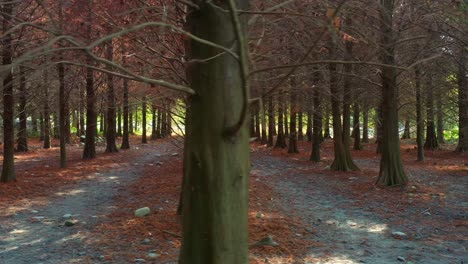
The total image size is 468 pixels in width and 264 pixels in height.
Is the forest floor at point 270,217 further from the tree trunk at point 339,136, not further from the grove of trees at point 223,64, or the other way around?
the grove of trees at point 223,64

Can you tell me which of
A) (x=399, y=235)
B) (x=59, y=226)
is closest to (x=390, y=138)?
(x=399, y=235)

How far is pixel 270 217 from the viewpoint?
827 cm

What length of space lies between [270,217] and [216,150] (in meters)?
5.51

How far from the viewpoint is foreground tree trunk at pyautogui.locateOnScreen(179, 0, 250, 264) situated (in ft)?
9.91

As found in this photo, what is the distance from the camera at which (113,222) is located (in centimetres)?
796

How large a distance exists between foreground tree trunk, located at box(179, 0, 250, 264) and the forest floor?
4.03 ft

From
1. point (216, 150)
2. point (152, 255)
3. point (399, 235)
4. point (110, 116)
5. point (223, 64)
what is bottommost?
point (399, 235)

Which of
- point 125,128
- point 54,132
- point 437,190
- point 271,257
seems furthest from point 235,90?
point 54,132

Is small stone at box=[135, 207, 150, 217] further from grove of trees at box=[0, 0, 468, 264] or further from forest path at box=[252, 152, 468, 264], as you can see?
forest path at box=[252, 152, 468, 264]

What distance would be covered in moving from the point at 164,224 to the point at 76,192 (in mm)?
5003

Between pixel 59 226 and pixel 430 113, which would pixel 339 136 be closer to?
pixel 430 113

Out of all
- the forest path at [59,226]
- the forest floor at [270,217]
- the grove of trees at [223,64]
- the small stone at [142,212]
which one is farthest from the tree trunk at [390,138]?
the forest path at [59,226]

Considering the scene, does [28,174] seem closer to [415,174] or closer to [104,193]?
[104,193]

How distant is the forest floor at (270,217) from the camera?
20.4ft
